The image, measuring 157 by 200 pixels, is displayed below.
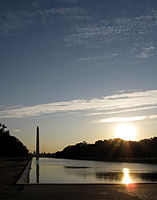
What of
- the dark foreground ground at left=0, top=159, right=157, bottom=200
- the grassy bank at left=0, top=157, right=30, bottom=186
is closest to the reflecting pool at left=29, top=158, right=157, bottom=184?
the grassy bank at left=0, top=157, right=30, bottom=186

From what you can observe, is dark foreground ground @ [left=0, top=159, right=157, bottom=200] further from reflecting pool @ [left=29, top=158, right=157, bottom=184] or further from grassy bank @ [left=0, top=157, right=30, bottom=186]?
reflecting pool @ [left=29, top=158, right=157, bottom=184]

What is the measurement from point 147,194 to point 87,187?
3241mm

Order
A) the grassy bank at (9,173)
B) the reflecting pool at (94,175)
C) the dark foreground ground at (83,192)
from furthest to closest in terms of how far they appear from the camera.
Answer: the reflecting pool at (94,175)
the grassy bank at (9,173)
the dark foreground ground at (83,192)

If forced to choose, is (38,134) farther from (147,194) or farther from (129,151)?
(147,194)

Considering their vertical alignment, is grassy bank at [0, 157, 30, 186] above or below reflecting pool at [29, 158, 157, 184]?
above

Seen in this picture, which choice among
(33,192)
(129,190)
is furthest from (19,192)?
(129,190)

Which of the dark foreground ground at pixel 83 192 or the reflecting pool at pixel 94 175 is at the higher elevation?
the dark foreground ground at pixel 83 192

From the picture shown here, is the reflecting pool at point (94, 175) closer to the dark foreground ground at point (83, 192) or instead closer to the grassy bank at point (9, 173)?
the grassy bank at point (9, 173)

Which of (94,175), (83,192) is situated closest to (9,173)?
(94,175)

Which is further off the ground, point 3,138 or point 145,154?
point 3,138

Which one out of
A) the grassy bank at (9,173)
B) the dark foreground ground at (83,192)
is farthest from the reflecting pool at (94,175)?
the dark foreground ground at (83,192)

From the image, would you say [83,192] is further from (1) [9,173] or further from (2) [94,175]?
(2) [94,175]

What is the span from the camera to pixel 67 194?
12102 millimetres


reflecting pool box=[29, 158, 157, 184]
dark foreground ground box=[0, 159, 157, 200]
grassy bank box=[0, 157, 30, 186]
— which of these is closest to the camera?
dark foreground ground box=[0, 159, 157, 200]
